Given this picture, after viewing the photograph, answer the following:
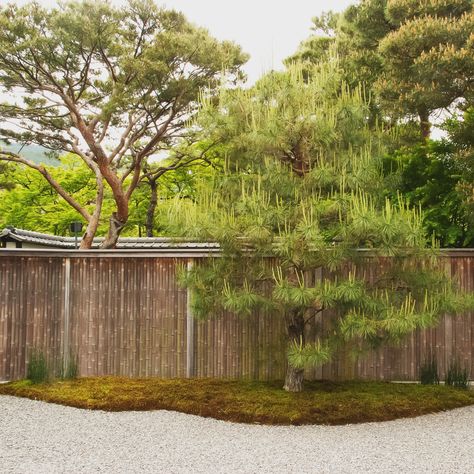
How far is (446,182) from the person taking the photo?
31.9 feet

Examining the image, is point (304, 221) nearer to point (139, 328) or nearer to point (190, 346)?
point (190, 346)

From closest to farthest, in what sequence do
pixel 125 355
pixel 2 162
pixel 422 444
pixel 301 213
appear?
pixel 422 444 < pixel 301 213 < pixel 125 355 < pixel 2 162

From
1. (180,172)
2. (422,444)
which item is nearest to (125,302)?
(422,444)

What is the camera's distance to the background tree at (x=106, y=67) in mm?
12055

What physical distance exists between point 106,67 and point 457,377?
34.8 feet

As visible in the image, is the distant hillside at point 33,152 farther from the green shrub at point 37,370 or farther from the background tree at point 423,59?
the green shrub at point 37,370

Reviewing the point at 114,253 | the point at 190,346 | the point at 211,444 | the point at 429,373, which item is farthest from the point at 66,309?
the point at 429,373

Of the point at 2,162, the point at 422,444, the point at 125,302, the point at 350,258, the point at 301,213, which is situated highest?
the point at 2,162

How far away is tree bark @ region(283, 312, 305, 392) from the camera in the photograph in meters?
5.89

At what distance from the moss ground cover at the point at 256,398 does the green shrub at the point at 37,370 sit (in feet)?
0.32

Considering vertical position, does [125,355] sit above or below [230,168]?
below

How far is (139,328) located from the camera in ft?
22.6

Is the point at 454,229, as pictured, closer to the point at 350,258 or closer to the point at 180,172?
the point at 350,258

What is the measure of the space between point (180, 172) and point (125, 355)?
45.0ft
